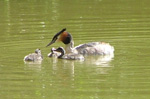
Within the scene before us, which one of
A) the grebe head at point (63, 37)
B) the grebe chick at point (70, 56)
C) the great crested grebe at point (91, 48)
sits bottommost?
the grebe chick at point (70, 56)

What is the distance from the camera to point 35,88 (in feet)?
38.0

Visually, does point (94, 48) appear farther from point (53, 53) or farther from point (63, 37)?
point (53, 53)

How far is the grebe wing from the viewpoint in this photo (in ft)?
49.3

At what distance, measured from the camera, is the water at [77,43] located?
11.4 meters

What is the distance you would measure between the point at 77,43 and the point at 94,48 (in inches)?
56.0

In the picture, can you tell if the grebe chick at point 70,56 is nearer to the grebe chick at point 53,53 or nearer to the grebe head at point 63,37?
the grebe chick at point 53,53

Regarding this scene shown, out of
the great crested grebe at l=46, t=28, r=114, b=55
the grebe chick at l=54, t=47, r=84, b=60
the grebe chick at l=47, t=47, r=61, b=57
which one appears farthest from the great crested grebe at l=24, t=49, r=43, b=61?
the great crested grebe at l=46, t=28, r=114, b=55

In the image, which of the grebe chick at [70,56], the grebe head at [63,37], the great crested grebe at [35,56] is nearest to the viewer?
the great crested grebe at [35,56]

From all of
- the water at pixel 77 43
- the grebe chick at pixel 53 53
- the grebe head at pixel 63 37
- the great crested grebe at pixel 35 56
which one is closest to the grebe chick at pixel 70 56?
the grebe chick at pixel 53 53

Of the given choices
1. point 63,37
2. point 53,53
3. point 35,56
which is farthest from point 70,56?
point 63,37

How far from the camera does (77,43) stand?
16.5 metres

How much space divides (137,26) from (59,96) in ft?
25.7

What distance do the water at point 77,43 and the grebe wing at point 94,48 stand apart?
24 cm

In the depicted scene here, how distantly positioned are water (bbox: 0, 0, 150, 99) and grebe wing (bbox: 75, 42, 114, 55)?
0.24 metres
